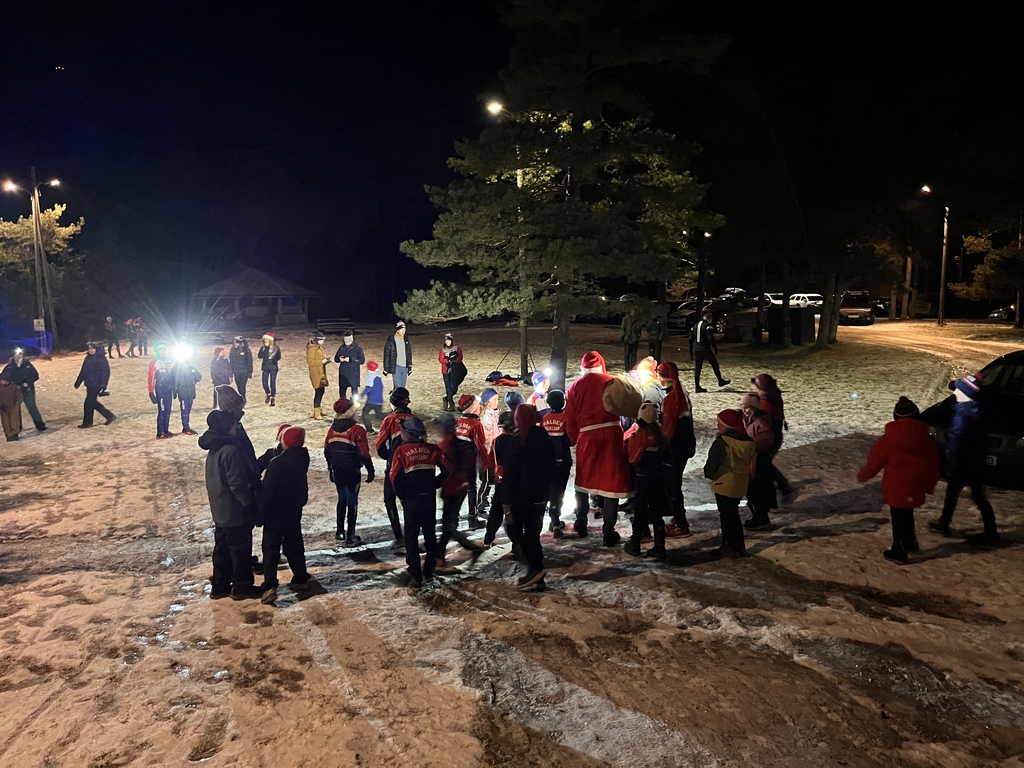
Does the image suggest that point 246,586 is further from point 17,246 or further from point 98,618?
point 17,246

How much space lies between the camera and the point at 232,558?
6656 millimetres

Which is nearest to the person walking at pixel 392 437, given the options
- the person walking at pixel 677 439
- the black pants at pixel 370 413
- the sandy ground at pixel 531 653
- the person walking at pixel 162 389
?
the sandy ground at pixel 531 653

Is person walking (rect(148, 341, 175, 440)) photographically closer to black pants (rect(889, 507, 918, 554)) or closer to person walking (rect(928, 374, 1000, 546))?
black pants (rect(889, 507, 918, 554))

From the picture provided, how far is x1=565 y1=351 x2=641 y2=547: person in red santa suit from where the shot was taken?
7602 millimetres

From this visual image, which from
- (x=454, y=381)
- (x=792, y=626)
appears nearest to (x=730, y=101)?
(x=454, y=381)

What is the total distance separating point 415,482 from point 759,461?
386cm

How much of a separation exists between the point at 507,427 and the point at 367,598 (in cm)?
192

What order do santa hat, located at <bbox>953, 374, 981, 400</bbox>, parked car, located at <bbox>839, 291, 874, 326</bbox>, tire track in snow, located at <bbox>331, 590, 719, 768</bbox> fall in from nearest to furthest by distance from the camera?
tire track in snow, located at <bbox>331, 590, 719, 768</bbox> < santa hat, located at <bbox>953, 374, 981, 400</bbox> < parked car, located at <bbox>839, 291, 874, 326</bbox>

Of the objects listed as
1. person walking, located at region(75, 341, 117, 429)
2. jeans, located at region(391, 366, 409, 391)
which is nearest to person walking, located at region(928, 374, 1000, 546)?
jeans, located at region(391, 366, 409, 391)

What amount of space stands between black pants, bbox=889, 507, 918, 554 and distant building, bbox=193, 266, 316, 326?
45058 mm

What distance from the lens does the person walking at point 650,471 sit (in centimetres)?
718

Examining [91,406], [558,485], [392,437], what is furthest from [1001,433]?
[91,406]

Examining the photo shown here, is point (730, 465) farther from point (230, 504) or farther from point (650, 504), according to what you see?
point (230, 504)

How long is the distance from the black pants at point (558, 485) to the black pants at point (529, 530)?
111cm
